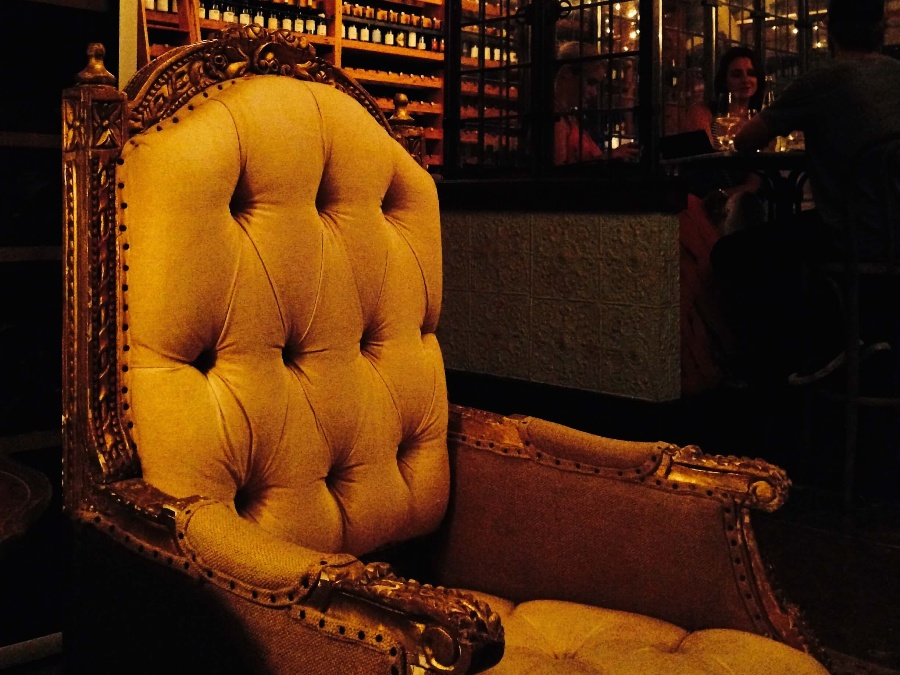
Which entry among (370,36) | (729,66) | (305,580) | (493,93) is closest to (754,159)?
(729,66)

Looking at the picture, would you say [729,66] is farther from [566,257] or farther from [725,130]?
[566,257]

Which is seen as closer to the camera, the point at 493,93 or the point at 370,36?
the point at 493,93

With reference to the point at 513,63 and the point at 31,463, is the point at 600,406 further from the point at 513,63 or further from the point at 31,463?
the point at 31,463

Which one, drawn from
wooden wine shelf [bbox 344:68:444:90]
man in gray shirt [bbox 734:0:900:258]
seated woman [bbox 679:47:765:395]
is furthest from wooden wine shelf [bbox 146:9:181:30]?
man in gray shirt [bbox 734:0:900:258]

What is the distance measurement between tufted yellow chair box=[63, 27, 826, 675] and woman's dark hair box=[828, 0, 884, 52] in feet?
6.80

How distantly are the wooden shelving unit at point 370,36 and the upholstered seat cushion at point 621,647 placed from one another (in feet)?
15.7

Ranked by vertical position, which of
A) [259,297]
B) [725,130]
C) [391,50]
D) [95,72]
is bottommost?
[259,297]

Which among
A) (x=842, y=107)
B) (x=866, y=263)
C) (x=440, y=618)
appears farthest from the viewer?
(x=842, y=107)

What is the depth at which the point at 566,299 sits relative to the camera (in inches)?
139

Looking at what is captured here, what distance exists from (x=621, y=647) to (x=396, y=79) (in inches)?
244

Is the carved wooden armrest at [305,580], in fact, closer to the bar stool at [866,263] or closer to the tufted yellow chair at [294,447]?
the tufted yellow chair at [294,447]

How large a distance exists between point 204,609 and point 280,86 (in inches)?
Result: 22.8

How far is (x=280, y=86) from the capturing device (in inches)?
44.2

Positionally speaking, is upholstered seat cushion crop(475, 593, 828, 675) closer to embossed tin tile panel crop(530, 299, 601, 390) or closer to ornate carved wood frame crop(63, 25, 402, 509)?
ornate carved wood frame crop(63, 25, 402, 509)
